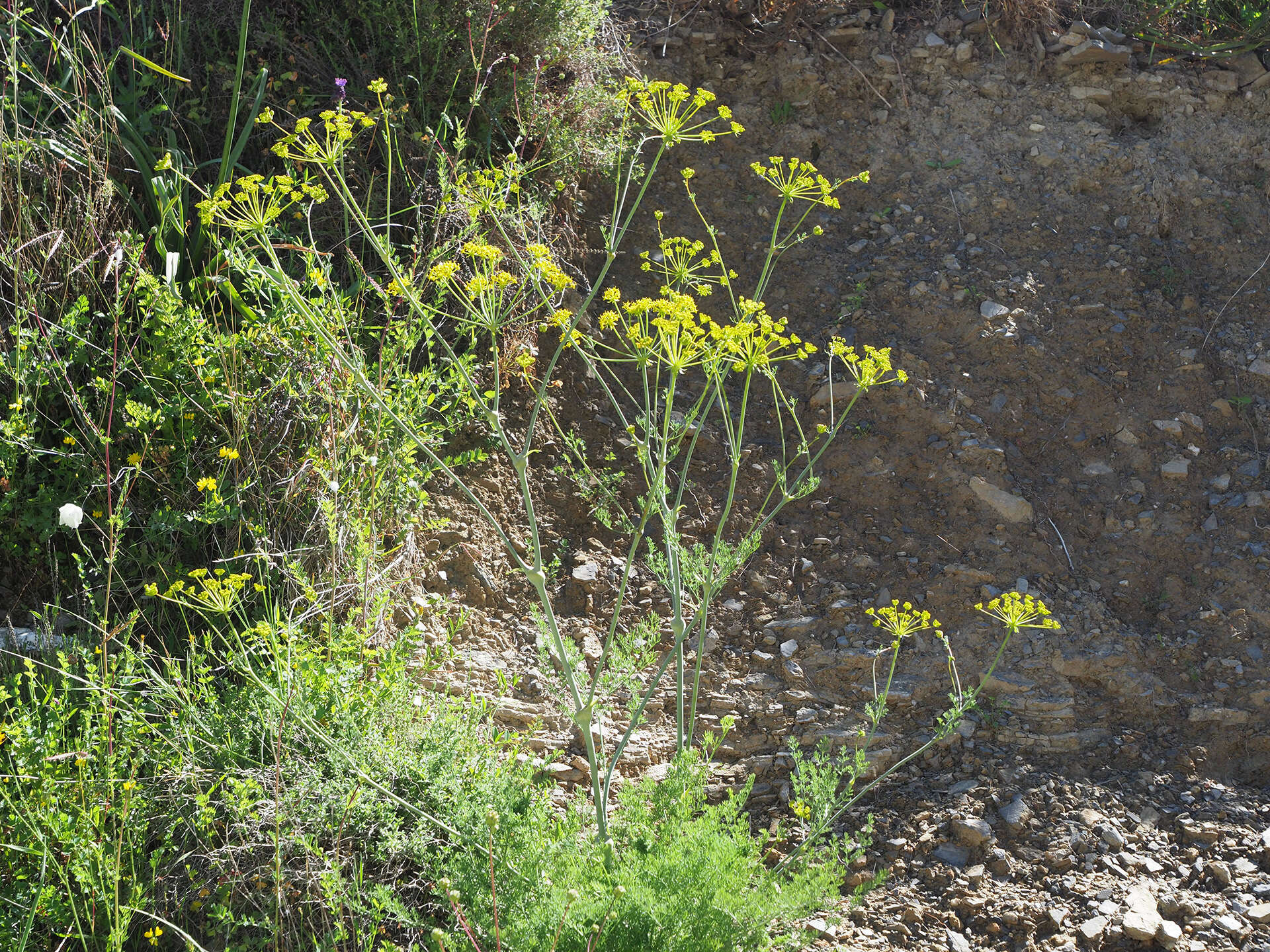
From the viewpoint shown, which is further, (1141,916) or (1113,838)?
(1113,838)

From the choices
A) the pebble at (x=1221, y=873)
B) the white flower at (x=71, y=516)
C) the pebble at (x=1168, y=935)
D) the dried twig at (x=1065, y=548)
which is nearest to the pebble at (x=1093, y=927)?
the pebble at (x=1168, y=935)

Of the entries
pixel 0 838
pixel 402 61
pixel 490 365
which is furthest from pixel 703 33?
pixel 0 838

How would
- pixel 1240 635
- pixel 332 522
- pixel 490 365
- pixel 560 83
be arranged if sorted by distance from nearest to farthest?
pixel 332 522 < pixel 1240 635 < pixel 490 365 < pixel 560 83

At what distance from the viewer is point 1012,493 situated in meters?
3.51

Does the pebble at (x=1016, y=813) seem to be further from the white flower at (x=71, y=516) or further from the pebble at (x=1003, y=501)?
the white flower at (x=71, y=516)

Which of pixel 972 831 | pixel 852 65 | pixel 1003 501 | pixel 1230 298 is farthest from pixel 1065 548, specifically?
pixel 852 65

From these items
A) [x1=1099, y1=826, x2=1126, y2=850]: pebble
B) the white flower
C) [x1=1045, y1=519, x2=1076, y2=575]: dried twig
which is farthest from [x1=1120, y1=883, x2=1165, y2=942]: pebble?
the white flower

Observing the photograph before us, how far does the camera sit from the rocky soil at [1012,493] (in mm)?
2680

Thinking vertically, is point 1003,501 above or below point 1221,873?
above

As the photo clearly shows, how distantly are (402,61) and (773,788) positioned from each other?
3072mm

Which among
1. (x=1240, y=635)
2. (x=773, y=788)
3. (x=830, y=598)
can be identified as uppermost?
(x=1240, y=635)

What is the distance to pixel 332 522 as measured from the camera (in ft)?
8.93

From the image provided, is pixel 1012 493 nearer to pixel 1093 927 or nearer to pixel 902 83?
pixel 1093 927

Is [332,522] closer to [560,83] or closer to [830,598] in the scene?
[830,598]
